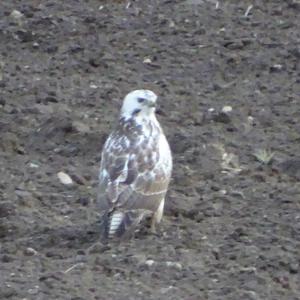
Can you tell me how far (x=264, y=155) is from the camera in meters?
10.4

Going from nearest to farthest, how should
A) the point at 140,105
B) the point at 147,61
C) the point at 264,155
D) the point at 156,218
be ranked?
the point at 156,218 → the point at 140,105 → the point at 264,155 → the point at 147,61

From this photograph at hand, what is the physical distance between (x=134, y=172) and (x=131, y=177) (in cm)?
5

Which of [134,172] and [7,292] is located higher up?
[134,172]

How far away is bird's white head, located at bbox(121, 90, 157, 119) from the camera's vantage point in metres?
9.45

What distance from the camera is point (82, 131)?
35.8 feet

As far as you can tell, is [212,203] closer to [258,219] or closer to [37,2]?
[258,219]

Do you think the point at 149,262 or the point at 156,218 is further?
the point at 156,218

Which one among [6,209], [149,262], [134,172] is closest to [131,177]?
[134,172]

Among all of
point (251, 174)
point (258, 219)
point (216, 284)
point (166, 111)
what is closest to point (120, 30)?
point (166, 111)

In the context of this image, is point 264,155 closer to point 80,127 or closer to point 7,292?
point 80,127

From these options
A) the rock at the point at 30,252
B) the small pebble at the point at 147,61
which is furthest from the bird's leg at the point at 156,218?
the small pebble at the point at 147,61

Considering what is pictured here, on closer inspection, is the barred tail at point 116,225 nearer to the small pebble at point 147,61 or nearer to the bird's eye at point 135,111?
the bird's eye at point 135,111

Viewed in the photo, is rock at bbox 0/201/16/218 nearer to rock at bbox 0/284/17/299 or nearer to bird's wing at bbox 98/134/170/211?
bird's wing at bbox 98/134/170/211

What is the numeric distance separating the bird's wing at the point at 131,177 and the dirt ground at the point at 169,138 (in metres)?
→ 0.24
